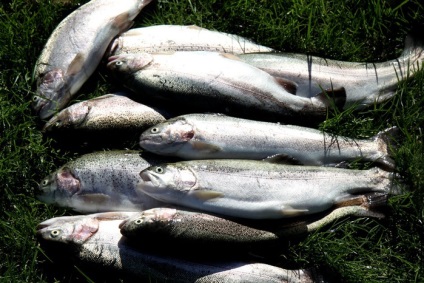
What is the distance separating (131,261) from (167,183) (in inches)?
22.7

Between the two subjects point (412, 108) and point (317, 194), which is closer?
point (317, 194)

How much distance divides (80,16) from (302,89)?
1.72m

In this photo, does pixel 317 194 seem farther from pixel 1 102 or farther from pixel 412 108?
pixel 1 102

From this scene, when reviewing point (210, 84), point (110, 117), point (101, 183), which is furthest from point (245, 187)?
point (110, 117)

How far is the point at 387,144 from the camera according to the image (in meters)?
4.64

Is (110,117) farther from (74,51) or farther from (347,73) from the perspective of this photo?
(347,73)

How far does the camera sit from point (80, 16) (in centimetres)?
477

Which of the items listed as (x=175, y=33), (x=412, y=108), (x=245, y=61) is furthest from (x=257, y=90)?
(x=412, y=108)

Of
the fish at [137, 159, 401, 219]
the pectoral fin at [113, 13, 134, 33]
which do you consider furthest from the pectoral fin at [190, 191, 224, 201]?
the pectoral fin at [113, 13, 134, 33]

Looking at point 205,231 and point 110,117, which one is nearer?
point 205,231

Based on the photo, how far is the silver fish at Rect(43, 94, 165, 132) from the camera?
4574mm

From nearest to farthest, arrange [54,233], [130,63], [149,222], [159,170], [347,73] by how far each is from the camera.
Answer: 1. [149,222]
2. [159,170]
3. [54,233]
4. [130,63]
5. [347,73]

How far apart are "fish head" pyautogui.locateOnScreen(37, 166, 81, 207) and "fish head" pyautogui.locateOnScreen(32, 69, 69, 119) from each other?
497 mm

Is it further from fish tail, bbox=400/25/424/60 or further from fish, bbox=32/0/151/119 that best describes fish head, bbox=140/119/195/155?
fish tail, bbox=400/25/424/60
